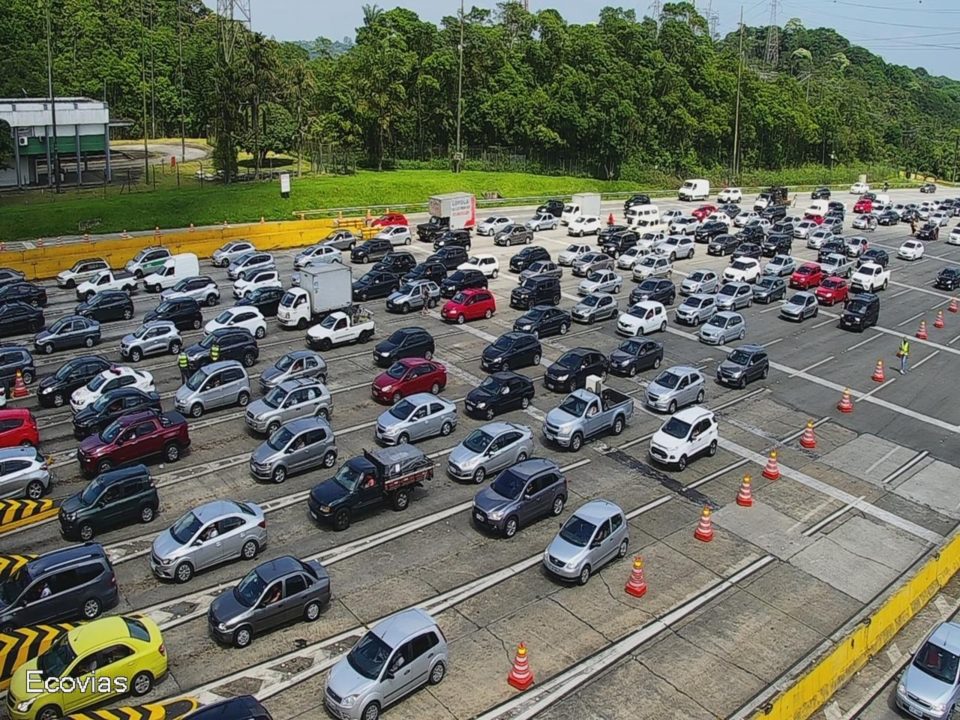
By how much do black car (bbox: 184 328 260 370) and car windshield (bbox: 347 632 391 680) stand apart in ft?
66.7

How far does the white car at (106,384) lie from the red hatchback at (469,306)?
52.8 ft

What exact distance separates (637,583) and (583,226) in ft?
158

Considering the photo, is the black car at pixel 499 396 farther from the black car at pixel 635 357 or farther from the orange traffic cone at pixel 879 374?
the orange traffic cone at pixel 879 374

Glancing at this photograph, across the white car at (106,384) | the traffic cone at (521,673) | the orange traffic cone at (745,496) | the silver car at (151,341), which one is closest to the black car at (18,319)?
the silver car at (151,341)

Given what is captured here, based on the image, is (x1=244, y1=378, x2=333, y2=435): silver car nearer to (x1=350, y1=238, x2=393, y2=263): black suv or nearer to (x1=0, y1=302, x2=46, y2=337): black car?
(x1=0, y1=302, x2=46, y2=337): black car

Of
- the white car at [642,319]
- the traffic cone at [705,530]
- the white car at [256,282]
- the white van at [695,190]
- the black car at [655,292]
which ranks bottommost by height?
the traffic cone at [705,530]

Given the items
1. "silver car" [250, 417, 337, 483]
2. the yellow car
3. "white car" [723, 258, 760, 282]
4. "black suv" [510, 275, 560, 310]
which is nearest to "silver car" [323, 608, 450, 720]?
the yellow car

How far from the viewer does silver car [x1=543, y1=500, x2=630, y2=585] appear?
22.5 m

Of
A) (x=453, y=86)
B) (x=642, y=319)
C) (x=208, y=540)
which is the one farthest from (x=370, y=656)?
(x=453, y=86)

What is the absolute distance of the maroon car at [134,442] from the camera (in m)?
27.6

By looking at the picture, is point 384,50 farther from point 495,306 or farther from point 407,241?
point 495,306

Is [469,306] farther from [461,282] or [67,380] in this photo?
[67,380]

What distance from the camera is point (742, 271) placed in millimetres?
55406

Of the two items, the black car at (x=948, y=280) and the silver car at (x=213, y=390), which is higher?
the black car at (x=948, y=280)
